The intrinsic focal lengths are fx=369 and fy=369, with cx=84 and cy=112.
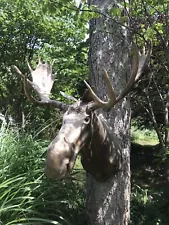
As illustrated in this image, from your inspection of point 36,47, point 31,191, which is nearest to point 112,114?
point 31,191

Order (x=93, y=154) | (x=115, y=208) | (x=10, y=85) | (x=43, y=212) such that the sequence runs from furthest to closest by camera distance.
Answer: (x=10, y=85), (x=43, y=212), (x=115, y=208), (x=93, y=154)

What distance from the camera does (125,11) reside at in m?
3.32

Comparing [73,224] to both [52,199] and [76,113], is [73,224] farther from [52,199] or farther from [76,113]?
[76,113]

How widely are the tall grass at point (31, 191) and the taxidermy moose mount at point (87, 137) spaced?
0.61 m

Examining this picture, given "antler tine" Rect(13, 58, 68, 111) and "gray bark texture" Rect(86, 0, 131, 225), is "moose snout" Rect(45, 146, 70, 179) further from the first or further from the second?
"gray bark texture" Rect(86, 0, 131, 225)

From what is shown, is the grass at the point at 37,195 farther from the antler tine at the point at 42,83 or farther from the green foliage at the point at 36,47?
the green foliage at the point at 36,47

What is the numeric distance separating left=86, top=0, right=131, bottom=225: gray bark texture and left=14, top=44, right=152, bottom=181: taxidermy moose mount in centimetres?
12

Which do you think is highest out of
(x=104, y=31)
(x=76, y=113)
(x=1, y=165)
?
(x=104, y=31)

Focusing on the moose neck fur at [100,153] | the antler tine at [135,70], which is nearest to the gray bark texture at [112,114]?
the moose neck fur at [100,153]

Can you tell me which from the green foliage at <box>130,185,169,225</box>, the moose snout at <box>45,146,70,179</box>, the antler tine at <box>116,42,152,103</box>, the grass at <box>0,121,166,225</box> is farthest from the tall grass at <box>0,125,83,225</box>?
the antler tine at <box>116,42,152,103</box>

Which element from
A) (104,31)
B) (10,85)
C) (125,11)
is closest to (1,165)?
(104,31)

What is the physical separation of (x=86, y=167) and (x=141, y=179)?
5.97 m

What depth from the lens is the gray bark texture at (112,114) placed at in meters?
3.18

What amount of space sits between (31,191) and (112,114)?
1.03m
